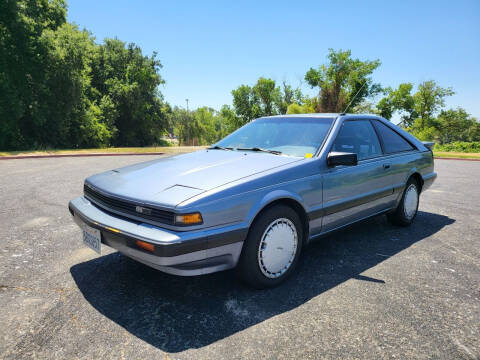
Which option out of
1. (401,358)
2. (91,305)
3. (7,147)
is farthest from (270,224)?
(7,147)

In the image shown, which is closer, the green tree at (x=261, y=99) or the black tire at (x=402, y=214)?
the black tire at (x=402, y=214)

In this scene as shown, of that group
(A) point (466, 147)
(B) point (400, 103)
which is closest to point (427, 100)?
(B) point (400, 103)

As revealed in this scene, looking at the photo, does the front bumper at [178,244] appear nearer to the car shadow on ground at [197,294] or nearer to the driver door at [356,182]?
the car shadow on ground at [197,294]

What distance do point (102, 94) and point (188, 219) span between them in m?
36.1

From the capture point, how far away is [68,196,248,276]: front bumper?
6.77 feet

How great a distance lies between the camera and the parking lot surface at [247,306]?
6.36 ft

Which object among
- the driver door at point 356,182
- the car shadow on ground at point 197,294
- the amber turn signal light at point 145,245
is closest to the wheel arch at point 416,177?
the driver door at point 356,182

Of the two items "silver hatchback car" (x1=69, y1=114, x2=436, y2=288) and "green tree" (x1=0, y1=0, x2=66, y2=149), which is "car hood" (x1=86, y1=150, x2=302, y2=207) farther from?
"green tree" (x1=0, y1=0, x2=66, y2=149)

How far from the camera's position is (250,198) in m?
2.38

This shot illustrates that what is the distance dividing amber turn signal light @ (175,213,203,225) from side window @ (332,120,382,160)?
1682mm

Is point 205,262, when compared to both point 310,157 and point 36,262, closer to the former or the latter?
point 310,157

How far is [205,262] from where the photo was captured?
7.25ft

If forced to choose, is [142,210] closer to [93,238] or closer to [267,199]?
[93,238]

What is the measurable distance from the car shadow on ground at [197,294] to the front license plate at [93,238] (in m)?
0.38
